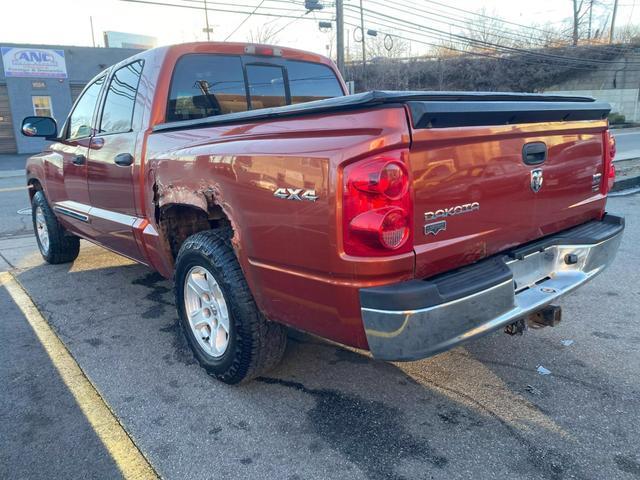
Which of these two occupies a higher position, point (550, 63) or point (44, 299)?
point (550, 63)

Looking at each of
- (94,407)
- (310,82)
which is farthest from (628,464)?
(310,82)

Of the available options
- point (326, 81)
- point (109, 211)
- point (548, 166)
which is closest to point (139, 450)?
point (109, 211)

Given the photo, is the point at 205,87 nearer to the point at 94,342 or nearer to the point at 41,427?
the point at 94,342

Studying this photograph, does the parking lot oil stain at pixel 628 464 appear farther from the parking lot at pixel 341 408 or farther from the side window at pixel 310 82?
the side window at pixel 310 82

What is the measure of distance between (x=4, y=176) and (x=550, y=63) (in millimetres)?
39115

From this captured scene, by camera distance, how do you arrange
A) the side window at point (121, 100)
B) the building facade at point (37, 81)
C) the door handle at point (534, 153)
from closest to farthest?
the door handle at point (534, 153) < the side window at point (121, 100) < the building facade at point (37, 81)

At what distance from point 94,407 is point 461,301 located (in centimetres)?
205

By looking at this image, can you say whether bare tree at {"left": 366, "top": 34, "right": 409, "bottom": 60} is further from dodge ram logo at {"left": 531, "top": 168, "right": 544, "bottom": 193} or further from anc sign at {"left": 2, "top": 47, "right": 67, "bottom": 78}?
dodge ram logo at {"left": 531, "top": 168, "right": 544, "bottom": 193}

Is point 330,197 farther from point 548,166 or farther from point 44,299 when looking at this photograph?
point 44,299

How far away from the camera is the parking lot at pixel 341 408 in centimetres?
232

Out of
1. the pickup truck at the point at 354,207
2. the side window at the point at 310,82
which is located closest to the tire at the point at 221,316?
the pickup truck at the point at 354,207

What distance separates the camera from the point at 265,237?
2.43 metres

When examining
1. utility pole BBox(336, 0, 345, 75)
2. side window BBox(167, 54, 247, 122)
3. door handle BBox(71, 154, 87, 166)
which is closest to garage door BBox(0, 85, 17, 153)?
utility pole BBox(336, 0, 345, 75)

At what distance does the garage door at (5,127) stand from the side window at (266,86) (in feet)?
85.1
